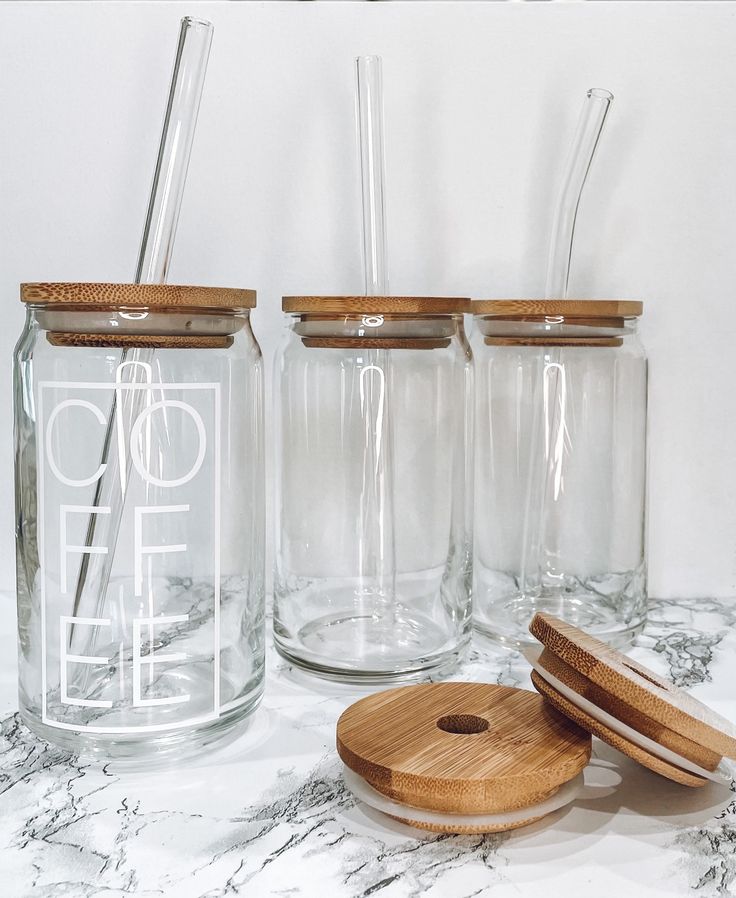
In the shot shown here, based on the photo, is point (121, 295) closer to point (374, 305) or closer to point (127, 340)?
point (127, 340)

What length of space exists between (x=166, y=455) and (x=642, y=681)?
1.08ft

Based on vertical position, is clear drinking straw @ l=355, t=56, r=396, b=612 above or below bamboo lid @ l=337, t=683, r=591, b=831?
above

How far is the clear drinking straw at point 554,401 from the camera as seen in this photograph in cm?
90

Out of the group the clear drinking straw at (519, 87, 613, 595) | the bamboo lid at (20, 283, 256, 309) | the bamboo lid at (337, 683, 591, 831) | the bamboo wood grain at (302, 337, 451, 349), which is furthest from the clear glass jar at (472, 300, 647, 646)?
the bamboo lid at (20, 283, 256, 309)

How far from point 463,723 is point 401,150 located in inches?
22.1

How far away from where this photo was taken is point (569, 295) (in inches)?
38.7

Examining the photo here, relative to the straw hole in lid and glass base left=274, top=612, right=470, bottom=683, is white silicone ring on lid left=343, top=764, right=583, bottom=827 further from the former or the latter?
glass base left=274, top=612, right=470, bottom=683

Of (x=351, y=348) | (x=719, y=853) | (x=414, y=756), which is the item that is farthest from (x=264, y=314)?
(x=719, y=853)

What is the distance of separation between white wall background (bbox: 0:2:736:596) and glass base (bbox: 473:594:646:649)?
0.26m

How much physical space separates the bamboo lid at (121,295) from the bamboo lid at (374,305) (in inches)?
5.8

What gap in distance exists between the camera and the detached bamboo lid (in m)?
0.57

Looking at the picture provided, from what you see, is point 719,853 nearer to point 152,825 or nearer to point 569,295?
point 152,825

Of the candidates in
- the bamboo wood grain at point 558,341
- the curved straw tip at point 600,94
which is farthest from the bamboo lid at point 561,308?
the curved straw tip at point 600,94

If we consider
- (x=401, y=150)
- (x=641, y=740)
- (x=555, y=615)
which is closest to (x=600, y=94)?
(x=401, y=150)
